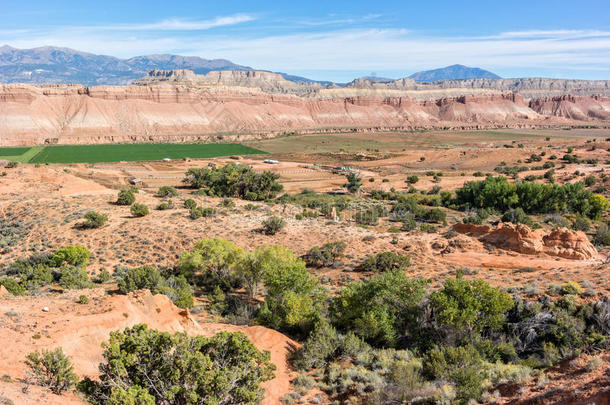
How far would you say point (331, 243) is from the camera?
26641mm

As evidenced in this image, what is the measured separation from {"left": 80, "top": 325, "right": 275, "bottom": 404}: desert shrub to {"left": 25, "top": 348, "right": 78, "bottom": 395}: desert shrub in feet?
1.89

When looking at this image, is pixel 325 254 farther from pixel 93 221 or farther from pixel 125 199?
pixel 125 199

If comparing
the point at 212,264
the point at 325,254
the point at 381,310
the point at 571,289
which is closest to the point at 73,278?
the point at 212,264

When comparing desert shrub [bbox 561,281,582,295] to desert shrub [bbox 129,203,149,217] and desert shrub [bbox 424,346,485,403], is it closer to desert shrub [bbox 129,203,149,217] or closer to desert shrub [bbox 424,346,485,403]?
desert shrub [bbox 424,346,485,403]

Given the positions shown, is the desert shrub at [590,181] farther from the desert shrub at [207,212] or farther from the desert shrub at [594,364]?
the desert shrub at [594,364]

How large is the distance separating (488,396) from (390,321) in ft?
17.4

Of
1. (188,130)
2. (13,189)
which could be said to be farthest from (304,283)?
(188,130)

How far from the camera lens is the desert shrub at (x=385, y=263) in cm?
2381

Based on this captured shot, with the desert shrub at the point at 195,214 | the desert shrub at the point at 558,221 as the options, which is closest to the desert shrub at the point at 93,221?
the desert shrub at the point at 195,214

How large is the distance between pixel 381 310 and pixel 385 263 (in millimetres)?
8340

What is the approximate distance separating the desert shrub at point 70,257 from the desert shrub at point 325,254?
13.6m

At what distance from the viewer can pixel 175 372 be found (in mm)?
10172

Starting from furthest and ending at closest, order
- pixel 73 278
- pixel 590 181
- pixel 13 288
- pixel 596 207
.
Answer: pixel 590 181 < pixel 596 207 < pixel 73 278 < pixel 13 288

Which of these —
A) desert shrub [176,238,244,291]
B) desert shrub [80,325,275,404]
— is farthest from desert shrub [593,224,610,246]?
desert shrub [80,325,275,404]
